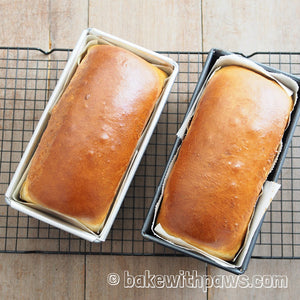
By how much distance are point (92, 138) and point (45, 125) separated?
0.17 m

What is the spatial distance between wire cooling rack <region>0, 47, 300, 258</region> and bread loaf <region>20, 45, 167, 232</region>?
0.18 m

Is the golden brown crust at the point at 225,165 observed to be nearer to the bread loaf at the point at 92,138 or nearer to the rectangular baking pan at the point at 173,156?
the rectangular baking pan at the point at 173,156

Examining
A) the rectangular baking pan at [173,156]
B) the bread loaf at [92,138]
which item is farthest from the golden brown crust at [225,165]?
the bread loaf at [92,138]

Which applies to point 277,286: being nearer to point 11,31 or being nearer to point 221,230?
point 221,230

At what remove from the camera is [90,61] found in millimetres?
1021

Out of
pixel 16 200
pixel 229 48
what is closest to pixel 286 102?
pixel 229 48

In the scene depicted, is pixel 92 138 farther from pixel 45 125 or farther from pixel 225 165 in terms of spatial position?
pixel 225 165

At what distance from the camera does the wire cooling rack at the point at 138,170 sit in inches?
45.7

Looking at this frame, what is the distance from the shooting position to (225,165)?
93 centimetres

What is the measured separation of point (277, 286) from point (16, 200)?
84 cm

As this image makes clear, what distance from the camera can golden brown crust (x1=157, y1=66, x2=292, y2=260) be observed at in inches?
36.2

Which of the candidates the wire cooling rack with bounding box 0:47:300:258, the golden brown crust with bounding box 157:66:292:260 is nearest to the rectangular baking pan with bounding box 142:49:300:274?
the golden brown crust with bounding box 157:66:292:260

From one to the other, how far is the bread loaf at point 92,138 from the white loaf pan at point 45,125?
0.07ft

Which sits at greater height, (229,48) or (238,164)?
(229,48)
